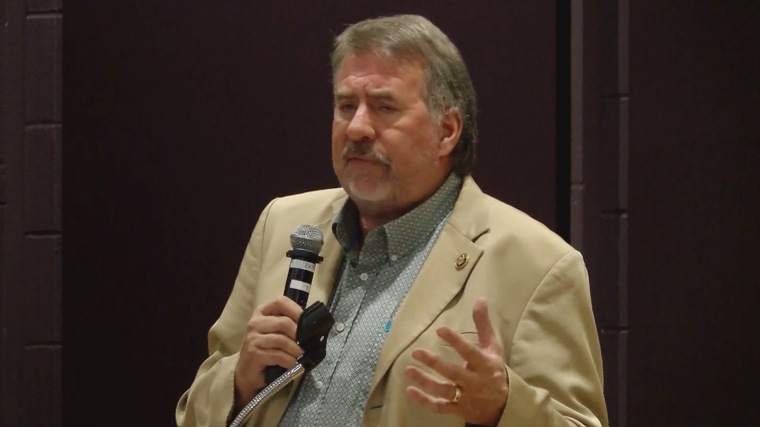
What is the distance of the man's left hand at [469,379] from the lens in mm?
1850

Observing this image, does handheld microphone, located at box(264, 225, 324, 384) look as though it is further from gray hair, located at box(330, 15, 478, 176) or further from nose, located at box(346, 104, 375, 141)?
gray hair, located at box(330, 15, 478, 176)

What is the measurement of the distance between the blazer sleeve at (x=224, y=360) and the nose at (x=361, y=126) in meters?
0.40

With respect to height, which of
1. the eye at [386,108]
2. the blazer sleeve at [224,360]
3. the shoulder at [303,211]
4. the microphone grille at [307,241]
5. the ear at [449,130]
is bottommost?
the blazer sleeve at [224,360]

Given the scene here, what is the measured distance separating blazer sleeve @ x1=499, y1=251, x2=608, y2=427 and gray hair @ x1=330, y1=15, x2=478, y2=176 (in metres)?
0.41

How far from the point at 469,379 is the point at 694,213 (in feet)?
4.55

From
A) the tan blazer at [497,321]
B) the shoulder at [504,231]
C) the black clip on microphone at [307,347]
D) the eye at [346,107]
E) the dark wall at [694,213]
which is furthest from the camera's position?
the dark wall at [694,213]

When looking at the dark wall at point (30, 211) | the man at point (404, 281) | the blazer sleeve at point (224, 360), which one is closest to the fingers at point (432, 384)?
the man at point (404, 281)

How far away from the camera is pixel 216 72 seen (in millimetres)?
3244

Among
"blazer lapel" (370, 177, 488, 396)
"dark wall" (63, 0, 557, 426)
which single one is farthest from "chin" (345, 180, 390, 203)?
"dark wall" (63, 0, 557, 426)

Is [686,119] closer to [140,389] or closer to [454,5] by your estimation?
[454,5]

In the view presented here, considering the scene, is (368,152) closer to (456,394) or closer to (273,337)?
(273,337)

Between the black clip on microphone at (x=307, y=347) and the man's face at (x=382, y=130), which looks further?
the man's face at (x=382, y=130)

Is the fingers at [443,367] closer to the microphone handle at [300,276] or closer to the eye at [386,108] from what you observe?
the microphone handle at [300,276]

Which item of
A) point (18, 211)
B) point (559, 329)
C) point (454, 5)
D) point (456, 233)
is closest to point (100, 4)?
point (18, 211)
